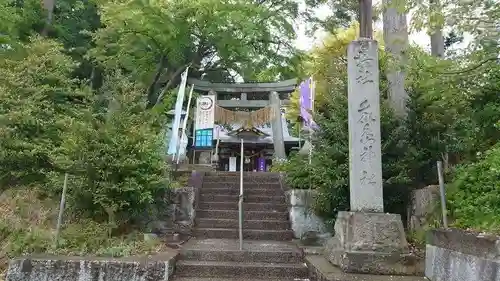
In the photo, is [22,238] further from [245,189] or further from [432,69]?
[432,69]

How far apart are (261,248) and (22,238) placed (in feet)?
11.9

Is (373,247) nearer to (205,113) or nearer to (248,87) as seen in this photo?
(205,113)

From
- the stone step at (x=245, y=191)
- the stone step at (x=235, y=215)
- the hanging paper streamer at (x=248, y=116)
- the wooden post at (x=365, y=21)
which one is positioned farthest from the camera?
the hanging paper streamer at (x=248, y=116)

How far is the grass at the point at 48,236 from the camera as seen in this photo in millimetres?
5969

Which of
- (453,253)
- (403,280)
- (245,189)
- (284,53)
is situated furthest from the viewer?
(284,53)

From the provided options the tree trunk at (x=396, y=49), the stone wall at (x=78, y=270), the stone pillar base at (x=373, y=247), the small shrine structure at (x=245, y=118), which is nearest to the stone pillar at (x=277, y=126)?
the small shrine structure at (x=245, y=118)

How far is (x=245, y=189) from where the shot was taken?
9.93 metres

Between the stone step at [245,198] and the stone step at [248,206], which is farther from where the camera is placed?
the stone step at [245,198]

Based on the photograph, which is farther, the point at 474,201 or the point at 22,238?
the point at 22,238

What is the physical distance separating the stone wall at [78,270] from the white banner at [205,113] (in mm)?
9567

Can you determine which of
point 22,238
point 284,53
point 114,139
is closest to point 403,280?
point 114,139

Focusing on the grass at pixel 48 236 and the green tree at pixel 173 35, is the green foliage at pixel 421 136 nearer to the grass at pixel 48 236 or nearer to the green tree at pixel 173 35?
the grass at pixel 48 236

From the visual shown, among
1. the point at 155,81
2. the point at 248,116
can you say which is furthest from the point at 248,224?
the point at 248,116

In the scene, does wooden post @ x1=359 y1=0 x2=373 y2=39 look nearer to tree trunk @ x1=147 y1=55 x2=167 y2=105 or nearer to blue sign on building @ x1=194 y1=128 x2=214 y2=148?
tree trunk @ x1=147 y1=55 x2=167 y2=105
